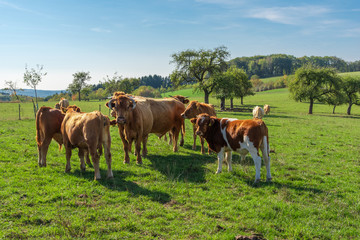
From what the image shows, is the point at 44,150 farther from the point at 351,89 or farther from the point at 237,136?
the point at 351,89

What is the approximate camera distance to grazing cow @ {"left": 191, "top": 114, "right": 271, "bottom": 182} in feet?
24.1

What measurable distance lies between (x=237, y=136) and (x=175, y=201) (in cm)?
271

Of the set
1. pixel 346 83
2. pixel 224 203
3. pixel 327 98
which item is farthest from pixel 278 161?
pixel 346 83

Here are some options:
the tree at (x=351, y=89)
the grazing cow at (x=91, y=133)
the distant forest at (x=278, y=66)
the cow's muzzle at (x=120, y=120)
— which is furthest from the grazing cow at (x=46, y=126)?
the distant forest at (x=278, y=66)

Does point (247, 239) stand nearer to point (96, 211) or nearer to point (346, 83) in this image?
point (96, 211)

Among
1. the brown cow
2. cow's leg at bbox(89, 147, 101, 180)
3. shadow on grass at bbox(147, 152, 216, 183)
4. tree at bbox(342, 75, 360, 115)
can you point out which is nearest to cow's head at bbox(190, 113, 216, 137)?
shadow on grass at bbox(147, 152, 216, 183)

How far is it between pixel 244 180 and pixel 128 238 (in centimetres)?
413

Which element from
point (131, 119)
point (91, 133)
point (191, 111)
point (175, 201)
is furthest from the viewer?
point (191, 111)

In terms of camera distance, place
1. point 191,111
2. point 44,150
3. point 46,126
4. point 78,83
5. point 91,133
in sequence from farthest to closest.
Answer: point 78,83, point 191,111, point 46,126, point 44,150, point 91,133

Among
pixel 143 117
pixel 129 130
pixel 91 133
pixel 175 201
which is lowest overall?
pixel 175 201

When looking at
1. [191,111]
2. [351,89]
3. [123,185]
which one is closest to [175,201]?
[123,185]

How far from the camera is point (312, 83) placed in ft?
158

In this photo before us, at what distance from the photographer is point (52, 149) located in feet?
36.2

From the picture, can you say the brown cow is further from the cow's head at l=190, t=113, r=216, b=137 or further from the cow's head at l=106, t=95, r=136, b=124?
the cow's head at l=190, t=113, r=216, b=137
